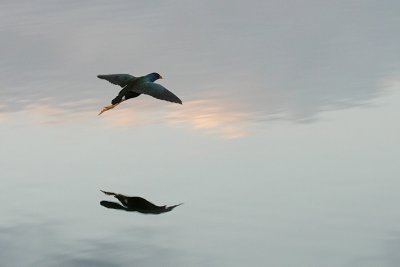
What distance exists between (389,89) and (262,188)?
4.95 meters

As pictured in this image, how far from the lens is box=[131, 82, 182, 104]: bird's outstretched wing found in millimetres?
14438

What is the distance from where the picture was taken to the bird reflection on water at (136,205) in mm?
13195

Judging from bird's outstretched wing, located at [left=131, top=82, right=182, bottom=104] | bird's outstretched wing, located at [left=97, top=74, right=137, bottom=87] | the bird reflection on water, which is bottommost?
the bird reflection on water

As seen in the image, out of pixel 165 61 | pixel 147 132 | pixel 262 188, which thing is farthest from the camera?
pixel 165 61

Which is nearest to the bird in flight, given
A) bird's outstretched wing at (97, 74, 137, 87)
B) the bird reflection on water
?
bird's outstretched wing at (97, 74, 137, 87)

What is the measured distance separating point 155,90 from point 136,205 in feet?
6.26

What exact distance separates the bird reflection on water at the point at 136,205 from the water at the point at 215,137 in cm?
13

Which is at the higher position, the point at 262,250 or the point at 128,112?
the point at 128,112

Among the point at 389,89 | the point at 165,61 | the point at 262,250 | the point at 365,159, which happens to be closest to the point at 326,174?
the point at 365,159

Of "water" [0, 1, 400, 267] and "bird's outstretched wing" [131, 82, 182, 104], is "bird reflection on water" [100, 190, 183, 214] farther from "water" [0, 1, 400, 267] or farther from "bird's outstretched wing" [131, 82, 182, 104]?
"bird's outstretched wing" [131, 82, 182, 104]

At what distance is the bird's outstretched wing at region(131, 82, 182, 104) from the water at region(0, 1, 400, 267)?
95cm

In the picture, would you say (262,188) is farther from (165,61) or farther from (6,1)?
(6,1)

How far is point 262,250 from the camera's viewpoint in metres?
11.6

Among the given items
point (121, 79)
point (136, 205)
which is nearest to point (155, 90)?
point (121, 79)
